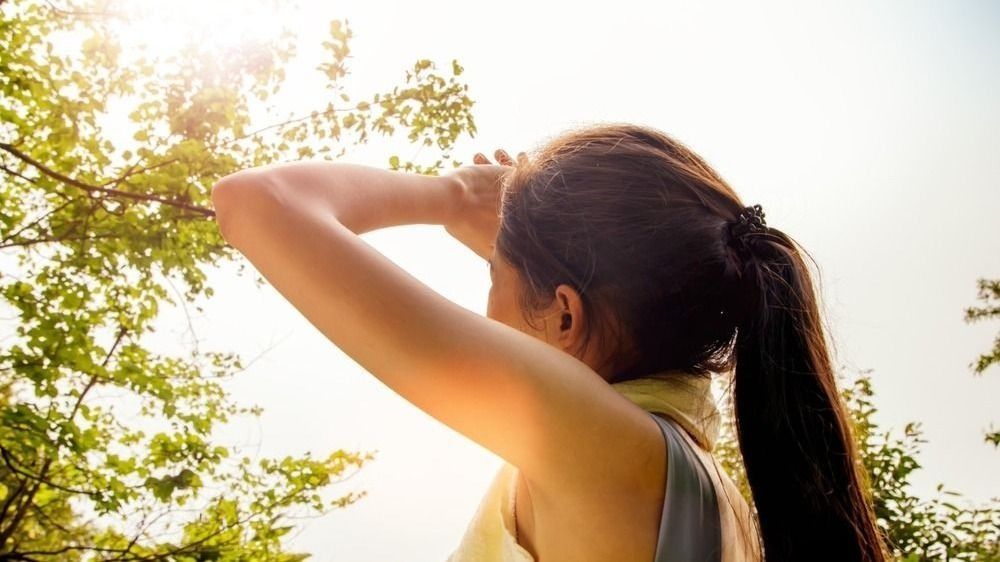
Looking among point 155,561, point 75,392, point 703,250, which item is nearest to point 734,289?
point 703,250

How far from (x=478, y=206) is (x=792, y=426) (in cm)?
103

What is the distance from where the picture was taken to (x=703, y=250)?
134 cm

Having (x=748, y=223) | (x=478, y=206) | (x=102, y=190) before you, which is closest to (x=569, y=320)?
(x=748, y=223)

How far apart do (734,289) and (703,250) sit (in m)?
0.10

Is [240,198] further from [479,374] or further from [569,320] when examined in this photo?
[569,320]

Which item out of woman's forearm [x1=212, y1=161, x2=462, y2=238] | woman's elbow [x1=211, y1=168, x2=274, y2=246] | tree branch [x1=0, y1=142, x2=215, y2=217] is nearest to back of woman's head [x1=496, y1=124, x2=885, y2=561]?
woman's forearm [x1=212, y1=161, x2=462, y2=238]

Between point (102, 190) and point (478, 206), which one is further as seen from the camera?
point (102, 190)

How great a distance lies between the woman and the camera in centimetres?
93

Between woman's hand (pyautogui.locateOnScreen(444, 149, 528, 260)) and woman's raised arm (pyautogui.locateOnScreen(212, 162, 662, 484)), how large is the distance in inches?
32.6

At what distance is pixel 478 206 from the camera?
6.30ft

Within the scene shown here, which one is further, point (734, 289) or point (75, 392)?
point (75, 392)

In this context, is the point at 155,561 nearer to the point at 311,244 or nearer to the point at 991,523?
the point at 311,244

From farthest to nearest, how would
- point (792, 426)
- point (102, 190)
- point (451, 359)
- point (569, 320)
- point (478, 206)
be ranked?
point (102, 190) → point (478, 206) → point (569, 320) → point (792, 426) → point (451, 359)

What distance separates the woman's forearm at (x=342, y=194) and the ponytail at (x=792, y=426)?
30.5 inches
